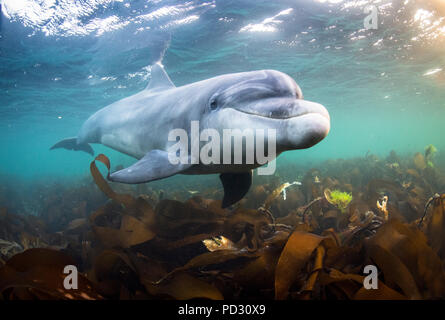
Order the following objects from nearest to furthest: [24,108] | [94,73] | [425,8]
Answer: [425,8] → [94,73] → [24,108]

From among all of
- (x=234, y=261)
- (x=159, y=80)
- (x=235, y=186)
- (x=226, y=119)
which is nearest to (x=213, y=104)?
(x=226, y=119)

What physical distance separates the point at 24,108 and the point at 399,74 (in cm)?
3354

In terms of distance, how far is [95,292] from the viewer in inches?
72.2

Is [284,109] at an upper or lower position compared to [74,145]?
lower

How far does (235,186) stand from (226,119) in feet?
4.25

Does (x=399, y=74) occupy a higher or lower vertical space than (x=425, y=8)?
higher

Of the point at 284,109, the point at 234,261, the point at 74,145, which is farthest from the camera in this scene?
the point at 74,145

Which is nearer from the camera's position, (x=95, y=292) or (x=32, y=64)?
(x=95, y=292)

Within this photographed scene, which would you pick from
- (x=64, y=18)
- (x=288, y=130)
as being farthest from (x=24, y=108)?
(x=288, y=130)

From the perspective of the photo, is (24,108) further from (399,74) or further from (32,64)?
(399,74)

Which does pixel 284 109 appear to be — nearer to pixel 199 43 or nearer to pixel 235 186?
pixel 235 186

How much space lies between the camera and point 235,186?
11.3 feet

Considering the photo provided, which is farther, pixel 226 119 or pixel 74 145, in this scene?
pixel 74 145
